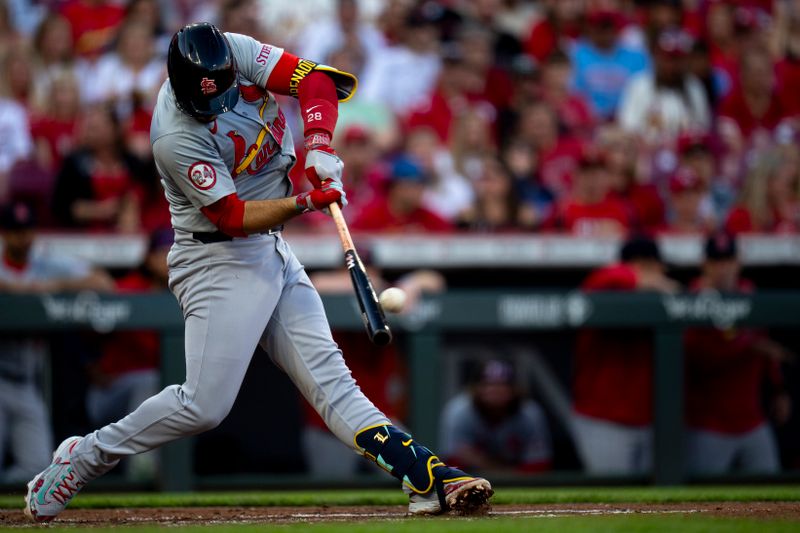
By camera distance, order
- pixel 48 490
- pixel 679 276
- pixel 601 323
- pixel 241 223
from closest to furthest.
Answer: pixel 241 223
pixel 48 490
pixel 601 323
pixel 679 276

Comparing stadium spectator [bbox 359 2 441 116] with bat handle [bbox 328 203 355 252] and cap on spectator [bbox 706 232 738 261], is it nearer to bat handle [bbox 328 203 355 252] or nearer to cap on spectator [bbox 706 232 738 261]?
cap on spectator [bbox 706 232 738 261]

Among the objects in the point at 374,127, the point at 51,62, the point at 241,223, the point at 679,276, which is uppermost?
the point at 51,62

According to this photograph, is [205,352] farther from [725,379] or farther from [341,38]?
[341,38]

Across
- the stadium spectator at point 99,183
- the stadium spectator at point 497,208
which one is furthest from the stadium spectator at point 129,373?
the stadium spectator at point 497,208

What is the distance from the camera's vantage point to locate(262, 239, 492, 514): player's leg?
4051 mm

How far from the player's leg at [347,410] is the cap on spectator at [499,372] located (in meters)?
2.54

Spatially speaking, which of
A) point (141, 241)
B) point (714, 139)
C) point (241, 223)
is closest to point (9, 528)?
point (241, 223)

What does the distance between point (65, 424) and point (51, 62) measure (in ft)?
10.4

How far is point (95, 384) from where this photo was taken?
6.42m

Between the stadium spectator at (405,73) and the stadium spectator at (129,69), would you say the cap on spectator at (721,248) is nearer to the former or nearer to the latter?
the stadium spectator at (405,73)

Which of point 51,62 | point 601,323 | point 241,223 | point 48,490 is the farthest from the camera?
point 51,62

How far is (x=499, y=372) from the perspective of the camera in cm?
668

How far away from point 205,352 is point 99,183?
3.65m

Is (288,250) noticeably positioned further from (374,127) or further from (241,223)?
(374,127)
